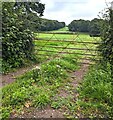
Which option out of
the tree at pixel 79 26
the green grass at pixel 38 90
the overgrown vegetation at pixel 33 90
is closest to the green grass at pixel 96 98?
the green grass at pixel 38 90

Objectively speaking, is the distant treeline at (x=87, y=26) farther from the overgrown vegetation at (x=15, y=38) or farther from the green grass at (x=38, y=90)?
the overgrown vegetation at (x=15, y=38)

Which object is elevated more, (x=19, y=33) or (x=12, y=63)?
(x=19, y=33)

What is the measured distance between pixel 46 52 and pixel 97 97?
4798 mm

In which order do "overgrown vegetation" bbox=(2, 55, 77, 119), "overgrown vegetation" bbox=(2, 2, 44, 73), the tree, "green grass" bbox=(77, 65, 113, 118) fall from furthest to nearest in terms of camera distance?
1. the tree
2. "overgrown vegetation" bbox=(2, 2, 44, 73)
3. "overgrown vegetation" bbox=(2, 55, 77, 119)
4. "green grass" bbox=(77, 65, 113, 118)

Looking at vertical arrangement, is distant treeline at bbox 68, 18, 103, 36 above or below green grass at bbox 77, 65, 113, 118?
above

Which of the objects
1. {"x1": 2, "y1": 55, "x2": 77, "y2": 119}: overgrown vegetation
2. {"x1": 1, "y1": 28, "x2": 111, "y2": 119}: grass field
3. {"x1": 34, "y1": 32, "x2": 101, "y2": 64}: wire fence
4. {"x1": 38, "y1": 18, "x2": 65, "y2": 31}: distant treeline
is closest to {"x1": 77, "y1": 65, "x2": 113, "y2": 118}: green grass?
{"x1": 1, "y1": 28, "x2": 111, "y2": 119}: grass field

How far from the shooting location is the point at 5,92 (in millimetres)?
4430

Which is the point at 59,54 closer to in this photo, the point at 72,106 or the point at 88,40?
the point at 88,40

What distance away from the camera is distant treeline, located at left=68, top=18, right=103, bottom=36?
7423mm

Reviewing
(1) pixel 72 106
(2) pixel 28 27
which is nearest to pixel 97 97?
(1) pixel 72 106

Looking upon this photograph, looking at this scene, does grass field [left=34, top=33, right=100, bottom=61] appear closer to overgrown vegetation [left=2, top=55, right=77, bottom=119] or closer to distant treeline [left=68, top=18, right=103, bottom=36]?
distant treeline [left=68, top=18, right=103, bottom=36]

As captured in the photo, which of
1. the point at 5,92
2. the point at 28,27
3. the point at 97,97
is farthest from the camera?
the point at 28,27

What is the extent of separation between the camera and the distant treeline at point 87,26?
292 inches

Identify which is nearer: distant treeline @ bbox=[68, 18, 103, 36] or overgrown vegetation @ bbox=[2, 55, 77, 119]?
overgrown vegetation @ bbox=[2, 55, 77, 119]
